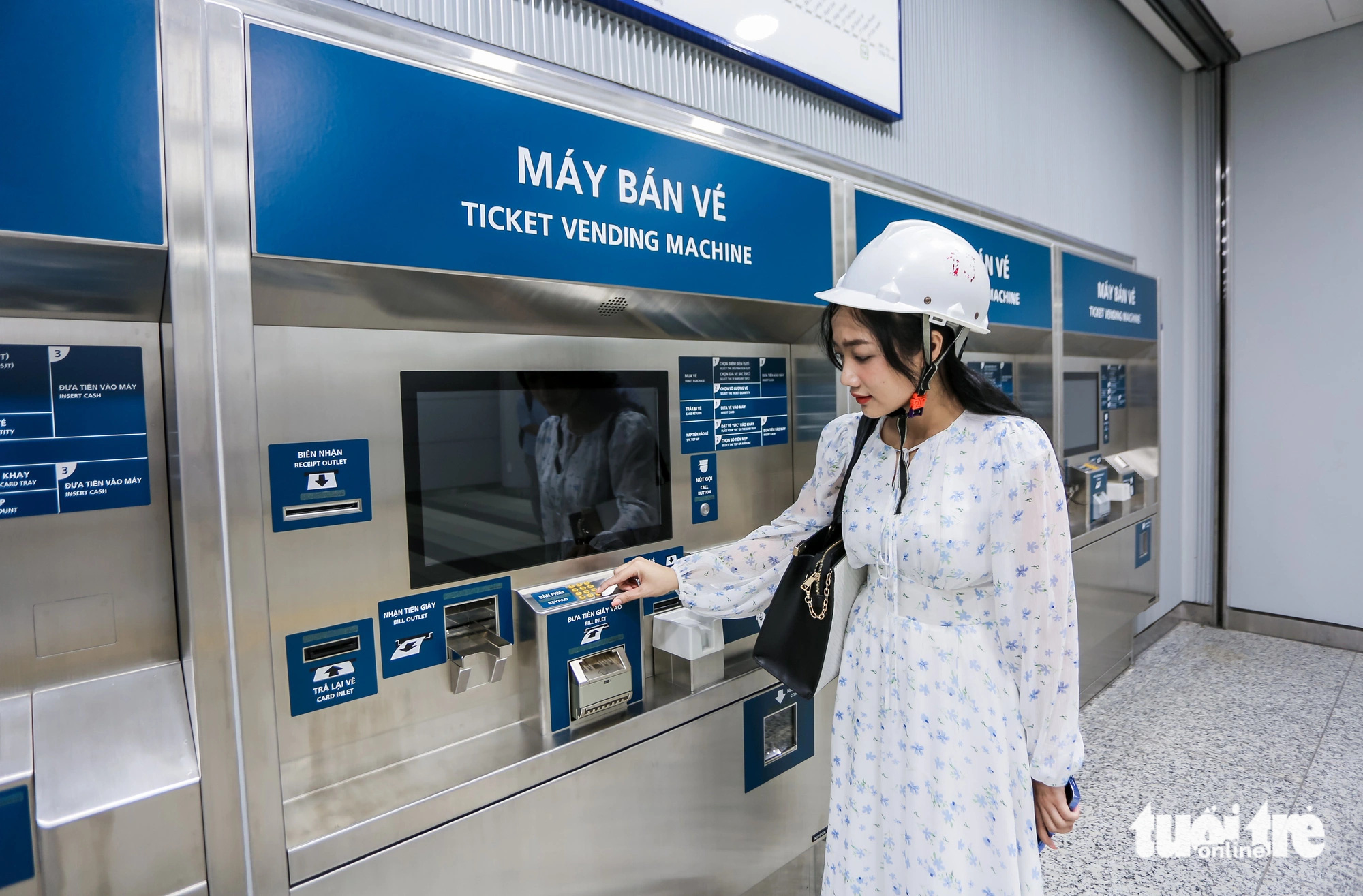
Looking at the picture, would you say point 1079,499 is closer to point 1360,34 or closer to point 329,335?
point 1360,34

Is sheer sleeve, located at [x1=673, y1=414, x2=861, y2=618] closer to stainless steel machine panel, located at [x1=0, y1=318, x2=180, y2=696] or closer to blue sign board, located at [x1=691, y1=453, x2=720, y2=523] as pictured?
blue sign board, located at [x1=691, y1=453, x2=720, y2=523]

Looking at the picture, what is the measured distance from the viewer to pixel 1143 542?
387cm

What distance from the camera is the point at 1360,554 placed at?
4152mm

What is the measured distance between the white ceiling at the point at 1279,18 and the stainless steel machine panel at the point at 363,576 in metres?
4.30

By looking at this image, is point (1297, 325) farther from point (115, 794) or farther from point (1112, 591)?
point (115, 794)

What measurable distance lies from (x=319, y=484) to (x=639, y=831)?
0.98 meters

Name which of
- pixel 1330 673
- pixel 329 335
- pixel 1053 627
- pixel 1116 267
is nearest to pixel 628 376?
pixel 329 335

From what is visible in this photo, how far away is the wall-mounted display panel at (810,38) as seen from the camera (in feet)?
5.98

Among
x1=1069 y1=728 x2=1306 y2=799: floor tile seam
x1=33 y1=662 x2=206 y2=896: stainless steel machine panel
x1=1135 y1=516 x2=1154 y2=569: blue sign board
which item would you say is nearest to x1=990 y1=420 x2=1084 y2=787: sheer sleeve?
x1=33 y1=662 x2=206 y2=896: stainless steel machine panel

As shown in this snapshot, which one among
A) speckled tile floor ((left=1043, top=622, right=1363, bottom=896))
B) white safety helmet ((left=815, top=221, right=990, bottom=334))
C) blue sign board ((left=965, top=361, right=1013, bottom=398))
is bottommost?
speckled tile floor ((left=1043, top=622, right=1363, bottom=896))

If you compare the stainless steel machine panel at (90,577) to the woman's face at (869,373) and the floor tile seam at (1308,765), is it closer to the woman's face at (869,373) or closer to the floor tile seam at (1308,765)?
the woman's face at (869,373)

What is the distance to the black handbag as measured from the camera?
1.53 metres

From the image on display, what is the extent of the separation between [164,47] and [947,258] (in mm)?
1275

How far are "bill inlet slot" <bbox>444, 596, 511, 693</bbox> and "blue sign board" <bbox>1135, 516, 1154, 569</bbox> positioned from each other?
352 cm
